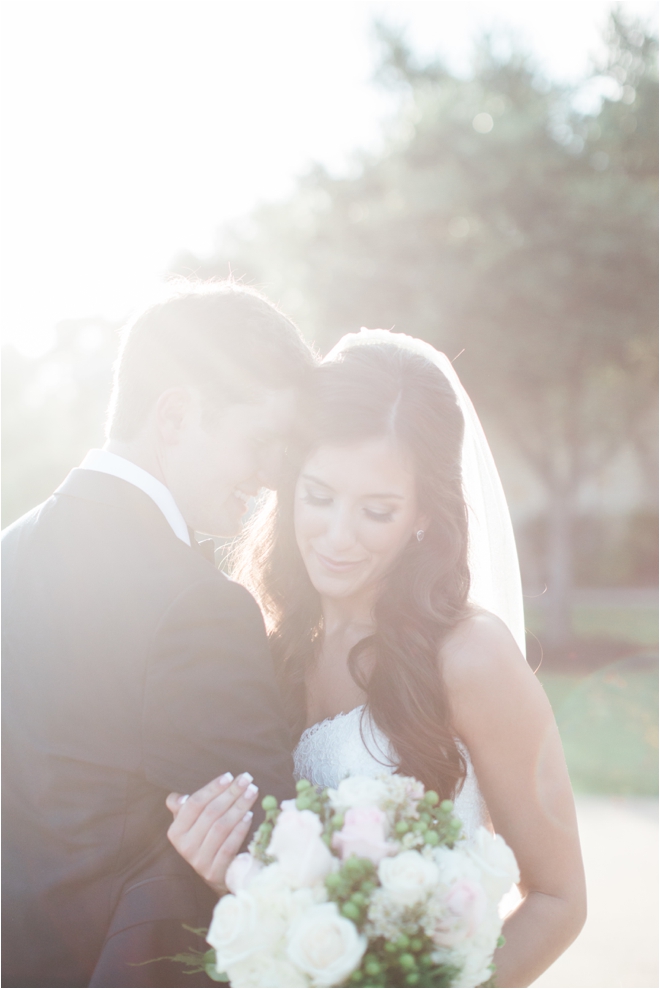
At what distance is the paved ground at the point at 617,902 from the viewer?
508 centimetres

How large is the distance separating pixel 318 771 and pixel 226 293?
1.75 meters

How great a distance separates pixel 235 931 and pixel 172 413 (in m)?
1.54

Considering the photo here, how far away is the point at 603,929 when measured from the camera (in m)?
5.66

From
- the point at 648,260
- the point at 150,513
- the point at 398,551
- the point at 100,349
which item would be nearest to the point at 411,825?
the point at 150,513

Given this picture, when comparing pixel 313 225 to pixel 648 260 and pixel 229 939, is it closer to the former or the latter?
pixel 648 260

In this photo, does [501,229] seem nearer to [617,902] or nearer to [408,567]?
[617,902]

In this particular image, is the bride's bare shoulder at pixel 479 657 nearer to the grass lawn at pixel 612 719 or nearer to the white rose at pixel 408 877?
the white rose at pixel 408 877

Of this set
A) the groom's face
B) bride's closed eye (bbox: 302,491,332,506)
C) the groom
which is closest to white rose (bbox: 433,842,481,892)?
the groom

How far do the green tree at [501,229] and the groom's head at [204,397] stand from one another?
10.2m

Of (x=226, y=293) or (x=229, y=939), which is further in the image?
(x=226, y=293)

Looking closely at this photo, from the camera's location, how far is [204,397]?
9.18 feet

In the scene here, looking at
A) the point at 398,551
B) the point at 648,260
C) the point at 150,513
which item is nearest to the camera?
the point at 150,513

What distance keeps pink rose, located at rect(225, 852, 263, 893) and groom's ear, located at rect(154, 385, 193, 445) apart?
4.23ft

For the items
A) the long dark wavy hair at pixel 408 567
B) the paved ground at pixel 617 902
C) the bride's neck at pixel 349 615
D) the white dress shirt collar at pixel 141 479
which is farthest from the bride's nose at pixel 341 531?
the paved ground at pixel 617 902
